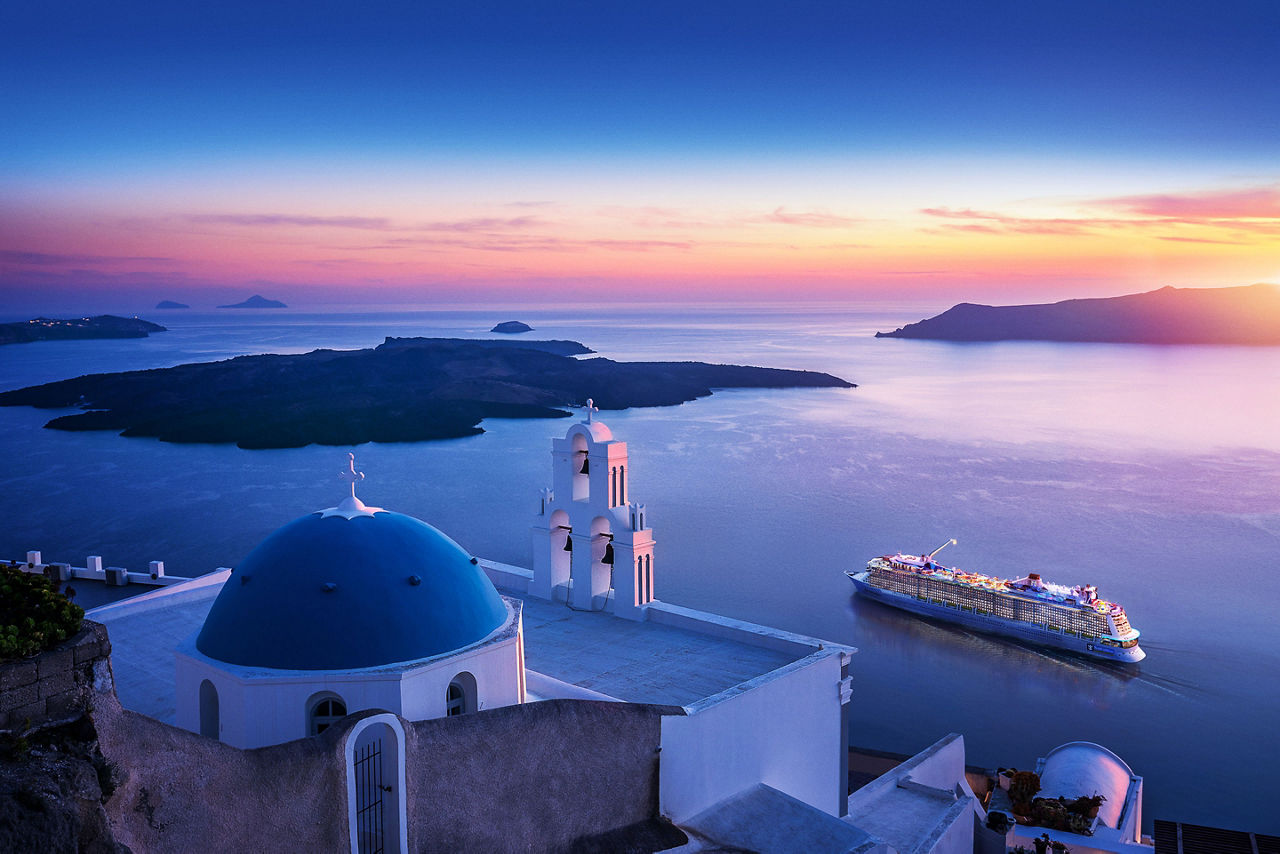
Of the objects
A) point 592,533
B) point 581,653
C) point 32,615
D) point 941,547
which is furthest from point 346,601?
point 941,547

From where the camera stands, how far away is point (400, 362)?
73000 millimetres

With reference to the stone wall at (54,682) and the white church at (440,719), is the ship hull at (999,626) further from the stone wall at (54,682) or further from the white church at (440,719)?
the stone wall at (54,682)

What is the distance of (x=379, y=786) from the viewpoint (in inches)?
267

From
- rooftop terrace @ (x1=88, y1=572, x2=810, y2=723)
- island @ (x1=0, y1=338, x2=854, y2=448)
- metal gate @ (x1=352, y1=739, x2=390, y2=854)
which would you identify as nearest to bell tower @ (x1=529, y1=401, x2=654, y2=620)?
rooftop terrace @ (x1=88, y1=572, x2=810, y2=723)

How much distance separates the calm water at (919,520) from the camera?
2419cm

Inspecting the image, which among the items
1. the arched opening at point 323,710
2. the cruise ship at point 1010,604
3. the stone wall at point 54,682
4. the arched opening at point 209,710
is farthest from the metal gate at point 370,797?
the cruise ship at point 1010,604

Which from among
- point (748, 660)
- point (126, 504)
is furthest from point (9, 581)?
point (126, 504)

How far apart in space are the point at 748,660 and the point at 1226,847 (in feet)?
30.1

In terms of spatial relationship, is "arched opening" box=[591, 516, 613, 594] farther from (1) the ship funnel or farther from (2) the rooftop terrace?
(1) the ship funnel

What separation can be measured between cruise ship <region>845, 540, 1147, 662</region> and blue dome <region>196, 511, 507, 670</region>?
2351cm

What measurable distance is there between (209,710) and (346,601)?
146 cm

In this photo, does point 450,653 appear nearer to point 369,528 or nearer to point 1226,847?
point 369,528

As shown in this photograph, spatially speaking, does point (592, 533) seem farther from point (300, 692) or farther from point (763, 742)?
point (300, 692)

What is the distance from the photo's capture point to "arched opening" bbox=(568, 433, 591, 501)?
1263 centimetres
